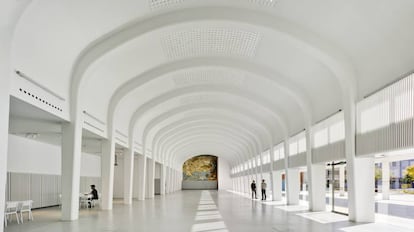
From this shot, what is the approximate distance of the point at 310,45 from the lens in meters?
15.1

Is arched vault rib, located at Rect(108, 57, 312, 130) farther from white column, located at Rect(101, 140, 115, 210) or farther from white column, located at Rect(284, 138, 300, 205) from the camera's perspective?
white column, located at Rect(284, 138, 300, 205)

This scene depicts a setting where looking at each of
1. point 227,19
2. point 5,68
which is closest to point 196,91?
point 227,19

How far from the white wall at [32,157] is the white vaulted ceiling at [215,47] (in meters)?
4.64

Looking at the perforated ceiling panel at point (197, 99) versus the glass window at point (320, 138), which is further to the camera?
the perforated ceiling panel at point (197, 99)

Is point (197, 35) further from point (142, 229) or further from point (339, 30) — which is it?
point (142, 229)

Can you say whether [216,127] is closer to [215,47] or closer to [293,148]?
[293,148]

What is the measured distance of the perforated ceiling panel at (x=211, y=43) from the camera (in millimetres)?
17188

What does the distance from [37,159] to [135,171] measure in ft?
43.1

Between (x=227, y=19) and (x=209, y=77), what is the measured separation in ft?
30.4

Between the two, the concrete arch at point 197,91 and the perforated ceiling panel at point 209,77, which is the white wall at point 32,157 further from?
the perforated ceiling panel at point 209,77

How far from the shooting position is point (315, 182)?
21.1m

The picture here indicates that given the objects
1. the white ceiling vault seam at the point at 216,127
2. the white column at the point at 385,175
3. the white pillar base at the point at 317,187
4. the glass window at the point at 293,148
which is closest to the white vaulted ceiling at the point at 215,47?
the glass window at the point at 293,148

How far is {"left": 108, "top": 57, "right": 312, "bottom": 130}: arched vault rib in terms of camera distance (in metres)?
20.1

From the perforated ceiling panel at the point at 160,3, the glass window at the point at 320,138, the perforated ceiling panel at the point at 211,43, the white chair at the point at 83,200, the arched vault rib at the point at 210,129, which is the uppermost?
the perforated ceiling panel at the point at 160,3
